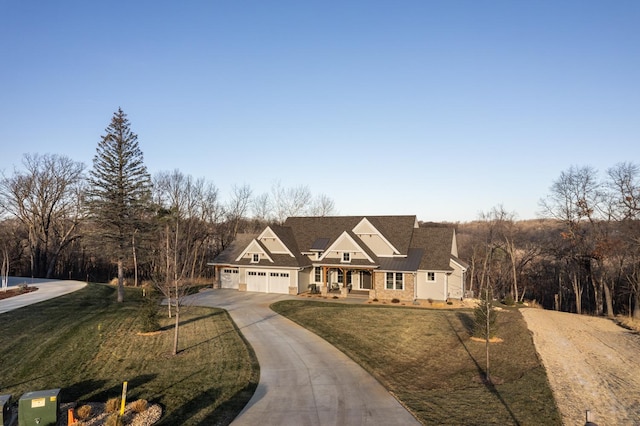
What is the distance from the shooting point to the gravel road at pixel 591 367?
12.0 m

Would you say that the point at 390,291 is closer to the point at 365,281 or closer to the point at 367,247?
the point at 365,281

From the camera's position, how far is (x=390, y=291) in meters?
31.9

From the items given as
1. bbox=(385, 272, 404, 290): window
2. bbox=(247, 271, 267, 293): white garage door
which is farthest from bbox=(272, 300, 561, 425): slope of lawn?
bbox=(247, 271, 267, 293): white garage door

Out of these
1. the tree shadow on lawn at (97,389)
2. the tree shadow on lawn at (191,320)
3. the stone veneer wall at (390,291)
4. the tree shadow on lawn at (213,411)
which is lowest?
the tree shadow on lawn at (97,389)

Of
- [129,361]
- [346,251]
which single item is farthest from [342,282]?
[129,361]

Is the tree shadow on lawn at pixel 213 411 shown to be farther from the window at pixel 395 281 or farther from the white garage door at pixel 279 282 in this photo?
the white garage door at pixel 279 282

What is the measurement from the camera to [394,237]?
35.2 m

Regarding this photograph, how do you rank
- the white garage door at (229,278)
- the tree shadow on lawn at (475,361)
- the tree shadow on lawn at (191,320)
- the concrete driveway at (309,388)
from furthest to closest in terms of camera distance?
the white garage door at (229,278)
the tree shadow on lawn at (191,320)
the tree shadow on lawn at (475,361)
the concrete driveway at (309,388)

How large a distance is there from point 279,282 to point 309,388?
854 inches

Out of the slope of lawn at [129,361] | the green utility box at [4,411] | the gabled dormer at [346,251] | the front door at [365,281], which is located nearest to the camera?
the green utility box at [4,411]

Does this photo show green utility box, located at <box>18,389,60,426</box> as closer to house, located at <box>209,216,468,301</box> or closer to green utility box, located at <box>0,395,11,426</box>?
green utility box, located at <box>0,395,11,426</box>

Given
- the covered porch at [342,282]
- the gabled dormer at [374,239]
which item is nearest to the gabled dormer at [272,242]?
the covered porch at [342,282]

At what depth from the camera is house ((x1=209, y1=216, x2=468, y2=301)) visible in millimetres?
31938

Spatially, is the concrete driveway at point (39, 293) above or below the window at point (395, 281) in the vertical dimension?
below
